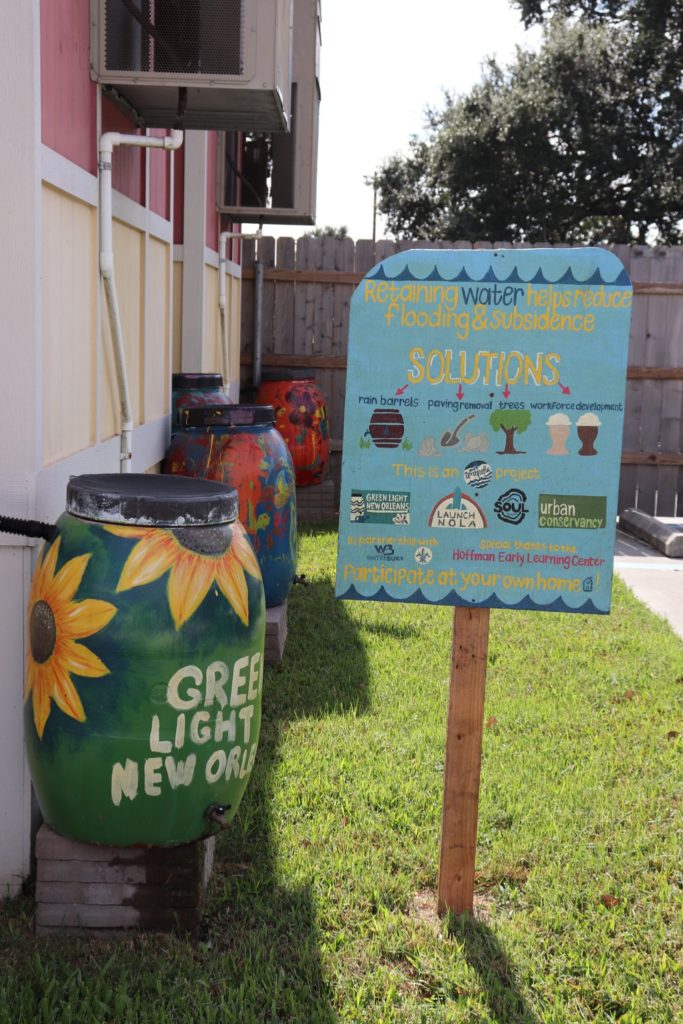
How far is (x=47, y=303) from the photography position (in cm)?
332

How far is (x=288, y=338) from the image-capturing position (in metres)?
11.2

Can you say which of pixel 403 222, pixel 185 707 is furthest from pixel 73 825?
pixel 403 222

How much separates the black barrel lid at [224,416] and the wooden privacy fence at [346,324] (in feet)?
19.2

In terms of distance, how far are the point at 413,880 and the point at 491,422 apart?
142cm

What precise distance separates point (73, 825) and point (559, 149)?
25.0 metres

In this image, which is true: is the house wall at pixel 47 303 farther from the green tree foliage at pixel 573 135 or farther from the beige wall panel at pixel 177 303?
the green tree foliage at pixel 573 135

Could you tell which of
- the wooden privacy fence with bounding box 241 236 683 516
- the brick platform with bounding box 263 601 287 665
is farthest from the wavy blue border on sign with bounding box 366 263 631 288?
the wooden privacy fence with bounding box 241 236 683 516

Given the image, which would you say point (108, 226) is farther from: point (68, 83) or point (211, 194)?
point (211, 194)

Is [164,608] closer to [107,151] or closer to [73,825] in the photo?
[73,825]

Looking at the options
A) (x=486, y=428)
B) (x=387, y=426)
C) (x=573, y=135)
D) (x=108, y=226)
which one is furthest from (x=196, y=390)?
(x=573, y=135)

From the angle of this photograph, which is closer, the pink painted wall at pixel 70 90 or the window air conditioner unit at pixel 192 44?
the pink painted wall at pixel 70 90

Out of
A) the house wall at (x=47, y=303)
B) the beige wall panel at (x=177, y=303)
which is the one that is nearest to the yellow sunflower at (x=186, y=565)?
the house wall at (x=47, y=303)

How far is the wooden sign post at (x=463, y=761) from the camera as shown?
125 inches

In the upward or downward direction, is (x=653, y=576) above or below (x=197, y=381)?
below
